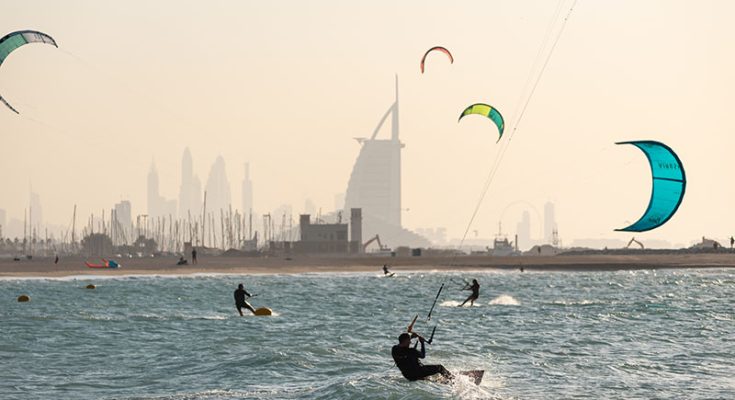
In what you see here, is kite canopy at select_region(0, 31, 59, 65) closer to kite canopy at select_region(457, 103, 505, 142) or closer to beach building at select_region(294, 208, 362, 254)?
kite canopy at select_region(457, 103, 505, 142)

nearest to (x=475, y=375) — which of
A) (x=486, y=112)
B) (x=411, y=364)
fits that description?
(x=411, y=364)

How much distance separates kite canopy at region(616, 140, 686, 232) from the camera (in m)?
22.3

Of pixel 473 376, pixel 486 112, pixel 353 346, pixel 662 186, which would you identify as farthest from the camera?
pixel 486 112

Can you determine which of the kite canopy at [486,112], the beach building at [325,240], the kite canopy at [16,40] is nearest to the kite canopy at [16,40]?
the kite canopy at [16,40]

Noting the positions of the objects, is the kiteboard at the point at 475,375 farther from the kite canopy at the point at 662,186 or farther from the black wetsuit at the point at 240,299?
the black wetsuit at the point at 240,299

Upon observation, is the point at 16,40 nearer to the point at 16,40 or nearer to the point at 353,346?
the point at 16,40

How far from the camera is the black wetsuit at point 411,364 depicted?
22219 millimetres

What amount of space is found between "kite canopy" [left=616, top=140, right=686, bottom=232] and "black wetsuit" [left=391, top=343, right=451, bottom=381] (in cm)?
483

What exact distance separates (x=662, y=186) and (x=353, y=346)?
11.4 metres

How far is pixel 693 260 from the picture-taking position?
125 meters

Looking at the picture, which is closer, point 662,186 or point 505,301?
point 662,186

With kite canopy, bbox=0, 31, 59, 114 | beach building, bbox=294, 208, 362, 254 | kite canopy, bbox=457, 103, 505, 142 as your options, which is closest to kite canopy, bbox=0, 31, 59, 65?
kite canopy, bbox=0, 31, 59, 114

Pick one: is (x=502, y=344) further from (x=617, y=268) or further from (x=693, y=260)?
(x=693, y=260)

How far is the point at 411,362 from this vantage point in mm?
22391
